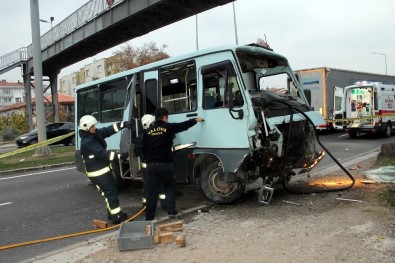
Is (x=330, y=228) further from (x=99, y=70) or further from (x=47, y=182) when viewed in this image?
(x=99, y=70)

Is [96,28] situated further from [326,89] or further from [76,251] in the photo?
[76,251]

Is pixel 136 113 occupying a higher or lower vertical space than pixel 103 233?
higher

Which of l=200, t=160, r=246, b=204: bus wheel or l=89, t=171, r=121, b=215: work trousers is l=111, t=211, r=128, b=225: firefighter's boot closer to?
l=89, t=171, r=121, b=215: work trousers

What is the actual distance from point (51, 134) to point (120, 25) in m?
8.33

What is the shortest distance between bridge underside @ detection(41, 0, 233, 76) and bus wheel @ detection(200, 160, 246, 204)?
1186 cm

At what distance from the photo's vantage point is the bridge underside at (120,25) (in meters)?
18.5

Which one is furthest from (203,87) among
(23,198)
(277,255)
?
(23,198)

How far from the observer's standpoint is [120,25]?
22.3 metres

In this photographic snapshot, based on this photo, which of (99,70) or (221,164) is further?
(99,70)

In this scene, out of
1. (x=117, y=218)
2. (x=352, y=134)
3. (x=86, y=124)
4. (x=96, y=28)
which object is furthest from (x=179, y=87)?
(x=96, y=28)

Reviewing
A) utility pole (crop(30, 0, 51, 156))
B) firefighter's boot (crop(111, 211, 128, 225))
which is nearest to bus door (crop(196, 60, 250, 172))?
firefighter's boot (crop(111, 211, 128, 225))

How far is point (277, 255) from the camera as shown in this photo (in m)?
4.48

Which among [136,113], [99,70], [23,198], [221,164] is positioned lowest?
[23,198]

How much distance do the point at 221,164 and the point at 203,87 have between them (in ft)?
4.47
